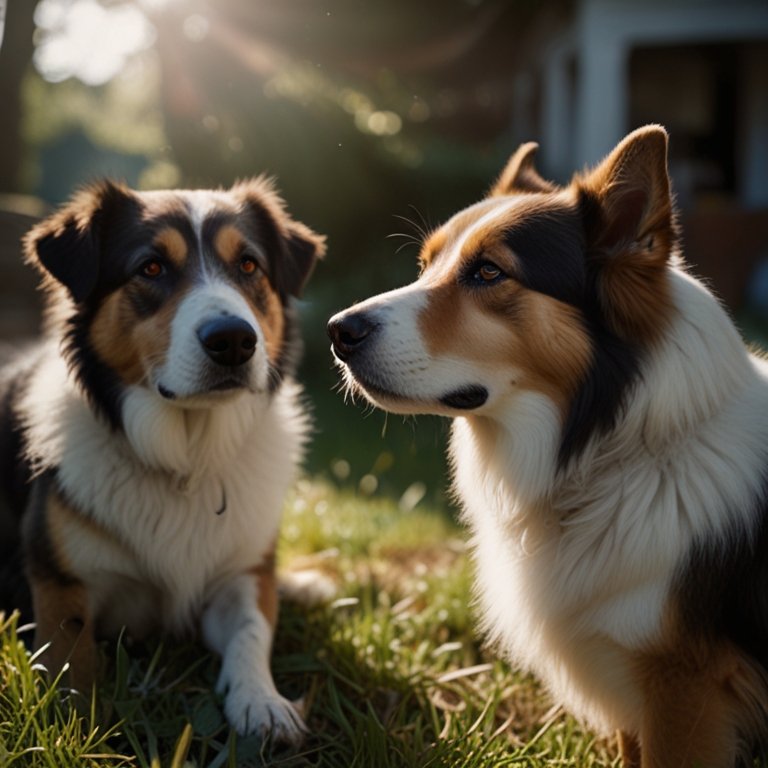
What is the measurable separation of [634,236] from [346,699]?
1912 millimetres

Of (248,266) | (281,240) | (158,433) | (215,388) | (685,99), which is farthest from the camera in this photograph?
(685,99)

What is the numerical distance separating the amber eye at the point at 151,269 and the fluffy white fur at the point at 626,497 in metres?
1.37

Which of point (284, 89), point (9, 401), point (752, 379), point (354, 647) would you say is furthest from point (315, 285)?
point (752, 379)

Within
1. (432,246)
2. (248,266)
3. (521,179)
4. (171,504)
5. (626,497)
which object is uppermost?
(521,179)

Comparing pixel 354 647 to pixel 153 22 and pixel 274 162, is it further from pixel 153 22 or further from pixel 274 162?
pixel 153 22

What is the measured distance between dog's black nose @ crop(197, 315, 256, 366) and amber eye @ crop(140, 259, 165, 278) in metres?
0.44

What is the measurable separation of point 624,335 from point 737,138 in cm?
1517

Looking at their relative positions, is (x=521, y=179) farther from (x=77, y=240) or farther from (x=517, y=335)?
(x=77, y=240)

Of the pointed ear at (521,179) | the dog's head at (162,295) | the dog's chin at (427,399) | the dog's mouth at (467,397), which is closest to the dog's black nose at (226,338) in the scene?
the dog's head at (162,295)

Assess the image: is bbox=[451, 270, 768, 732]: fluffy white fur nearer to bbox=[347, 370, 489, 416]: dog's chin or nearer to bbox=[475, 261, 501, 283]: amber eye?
bbox=[347, 370, 489, 416]: dog's chin

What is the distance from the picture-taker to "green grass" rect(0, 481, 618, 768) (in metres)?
2.72

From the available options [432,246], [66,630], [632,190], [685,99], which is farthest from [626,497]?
[685,99]

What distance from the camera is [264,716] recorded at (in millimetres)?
2947

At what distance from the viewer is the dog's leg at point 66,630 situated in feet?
10.2
